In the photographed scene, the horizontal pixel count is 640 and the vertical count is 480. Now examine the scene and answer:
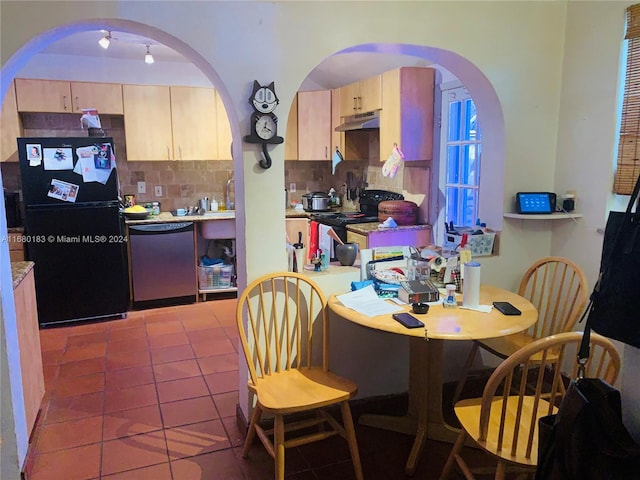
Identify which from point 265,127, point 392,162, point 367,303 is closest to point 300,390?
point 367,303

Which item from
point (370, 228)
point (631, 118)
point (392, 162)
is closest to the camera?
point (631, 118)

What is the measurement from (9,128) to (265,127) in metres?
3.35

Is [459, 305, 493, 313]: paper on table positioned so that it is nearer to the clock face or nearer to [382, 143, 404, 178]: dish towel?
the clock face

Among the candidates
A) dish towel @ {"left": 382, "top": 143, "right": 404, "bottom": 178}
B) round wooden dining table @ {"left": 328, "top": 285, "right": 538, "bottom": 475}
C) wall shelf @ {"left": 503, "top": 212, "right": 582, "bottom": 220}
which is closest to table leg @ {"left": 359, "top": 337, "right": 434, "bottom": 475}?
round wooden dining table @ {"left": 328, "top": 285, "right": 538, "bottom": 475}

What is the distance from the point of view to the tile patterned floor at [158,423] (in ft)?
7.73

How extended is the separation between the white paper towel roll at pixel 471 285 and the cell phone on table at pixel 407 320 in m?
0.33

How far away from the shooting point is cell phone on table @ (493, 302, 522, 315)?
2.29 m

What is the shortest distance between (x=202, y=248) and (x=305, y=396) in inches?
139

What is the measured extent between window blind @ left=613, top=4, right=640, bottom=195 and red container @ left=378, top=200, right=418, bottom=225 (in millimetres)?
1742

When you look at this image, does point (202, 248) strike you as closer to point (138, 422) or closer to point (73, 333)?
point (73, 333)

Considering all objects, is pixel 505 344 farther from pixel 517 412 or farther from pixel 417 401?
pixel 517 412

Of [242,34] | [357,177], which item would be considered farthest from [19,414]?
[357,177]

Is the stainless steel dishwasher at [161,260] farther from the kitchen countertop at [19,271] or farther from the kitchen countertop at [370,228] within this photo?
the kitchen countertop at [19,271]

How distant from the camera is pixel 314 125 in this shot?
512cm
